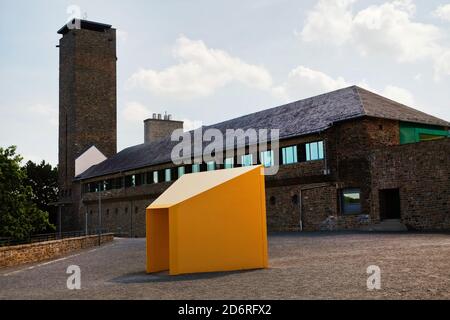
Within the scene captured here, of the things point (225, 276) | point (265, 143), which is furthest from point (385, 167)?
point (225, 276)

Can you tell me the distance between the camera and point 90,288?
10.0 meters

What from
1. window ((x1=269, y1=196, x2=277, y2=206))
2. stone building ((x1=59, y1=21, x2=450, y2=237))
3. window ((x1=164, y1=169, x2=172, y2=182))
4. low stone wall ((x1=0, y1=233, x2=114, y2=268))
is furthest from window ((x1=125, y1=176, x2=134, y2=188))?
window ((x1=269, y1=196, x2=277, y2=206))

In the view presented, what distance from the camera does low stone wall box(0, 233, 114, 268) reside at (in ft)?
57.8

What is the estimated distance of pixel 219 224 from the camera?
11.6 meters

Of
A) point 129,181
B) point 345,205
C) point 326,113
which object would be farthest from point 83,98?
point 345,205

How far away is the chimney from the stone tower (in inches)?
212

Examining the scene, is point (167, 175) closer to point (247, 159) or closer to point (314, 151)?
point (247, 159)

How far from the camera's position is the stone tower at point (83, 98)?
5216 cm

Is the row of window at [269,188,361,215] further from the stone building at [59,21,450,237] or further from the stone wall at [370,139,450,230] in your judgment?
the stone wall at [370,139,450,230]

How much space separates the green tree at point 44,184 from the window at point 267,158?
1332 inches

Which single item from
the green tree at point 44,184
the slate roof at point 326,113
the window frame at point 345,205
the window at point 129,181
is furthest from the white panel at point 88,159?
A: the window frame at point 345,205

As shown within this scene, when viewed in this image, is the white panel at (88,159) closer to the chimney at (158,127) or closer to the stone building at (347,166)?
the chimney at (158,127)
